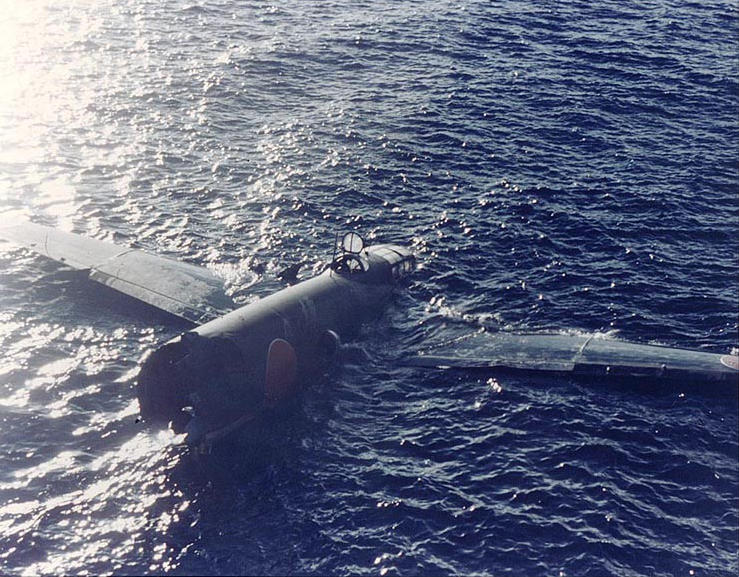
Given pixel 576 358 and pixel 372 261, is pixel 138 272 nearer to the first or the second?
pixel 372 261

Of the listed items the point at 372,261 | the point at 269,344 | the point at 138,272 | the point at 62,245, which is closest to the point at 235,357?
the point at 269,344

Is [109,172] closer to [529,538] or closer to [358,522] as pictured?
Result: [358,522]

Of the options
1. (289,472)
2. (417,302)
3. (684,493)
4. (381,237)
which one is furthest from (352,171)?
(684,493)

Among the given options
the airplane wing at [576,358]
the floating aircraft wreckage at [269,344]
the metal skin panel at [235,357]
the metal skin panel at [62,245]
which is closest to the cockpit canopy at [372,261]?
the floating aircraft wreckage at [269,344]

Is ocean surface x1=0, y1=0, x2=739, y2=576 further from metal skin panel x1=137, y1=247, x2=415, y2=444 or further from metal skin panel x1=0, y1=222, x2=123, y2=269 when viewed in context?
metal skin panel x1=137, y1=247, x2=415, y2=444

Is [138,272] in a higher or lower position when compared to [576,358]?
higher

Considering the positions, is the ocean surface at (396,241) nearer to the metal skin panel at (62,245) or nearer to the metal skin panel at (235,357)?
the metal skin panel at (62,245)
